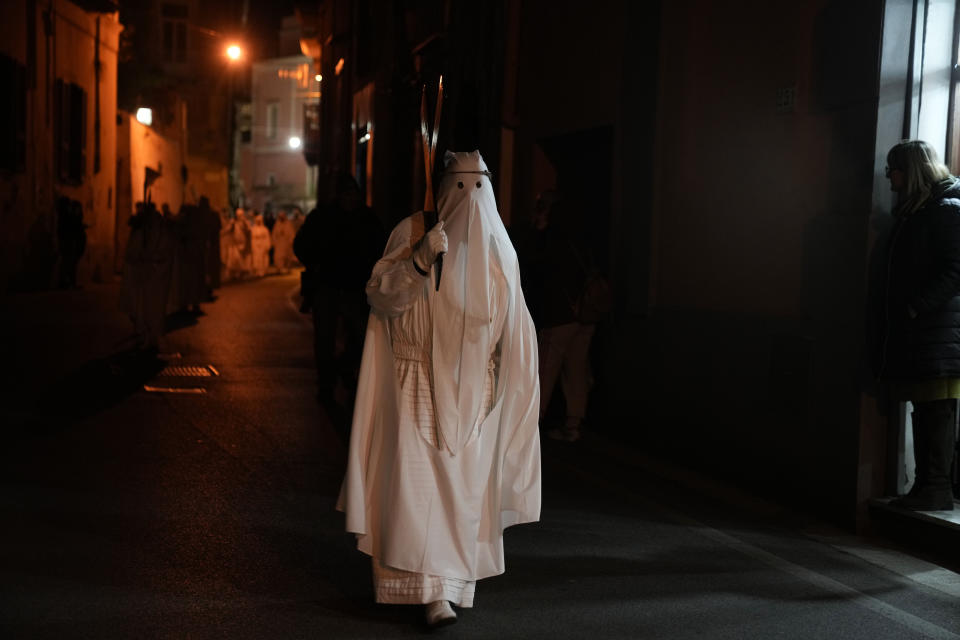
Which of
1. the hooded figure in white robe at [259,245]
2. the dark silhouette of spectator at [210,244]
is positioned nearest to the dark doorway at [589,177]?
the dark silhouette of spectator at [210,244]

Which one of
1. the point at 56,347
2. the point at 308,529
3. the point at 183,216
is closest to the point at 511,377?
the point at 308,529

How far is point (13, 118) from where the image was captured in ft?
72.4

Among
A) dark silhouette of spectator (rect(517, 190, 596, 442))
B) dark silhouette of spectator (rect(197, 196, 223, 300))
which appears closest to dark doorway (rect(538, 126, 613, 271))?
dark silhouette of spectator (rect(517, 190, 596, 442))

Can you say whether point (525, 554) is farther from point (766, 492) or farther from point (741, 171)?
point (741, 171)

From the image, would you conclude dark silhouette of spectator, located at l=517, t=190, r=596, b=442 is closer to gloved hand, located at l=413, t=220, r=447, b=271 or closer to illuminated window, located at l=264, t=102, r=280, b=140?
gloved hand, located at l=413, t=220, r=447, b=271

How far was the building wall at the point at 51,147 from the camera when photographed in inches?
883

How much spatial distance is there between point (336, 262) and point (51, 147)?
1659 cm

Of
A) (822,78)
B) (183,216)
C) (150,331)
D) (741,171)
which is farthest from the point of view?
(183,216)

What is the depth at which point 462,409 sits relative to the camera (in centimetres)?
485

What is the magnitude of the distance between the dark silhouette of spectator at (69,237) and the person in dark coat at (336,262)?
15744 mm

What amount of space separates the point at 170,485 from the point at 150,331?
703cm

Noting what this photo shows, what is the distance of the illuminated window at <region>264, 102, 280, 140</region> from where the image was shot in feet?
247

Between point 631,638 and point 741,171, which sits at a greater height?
point 741,171

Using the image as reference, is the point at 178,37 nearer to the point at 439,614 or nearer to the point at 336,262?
the point at 336,262
